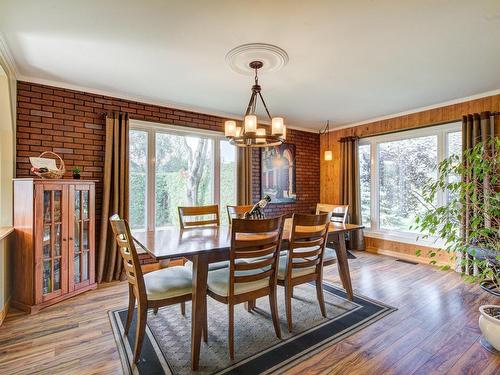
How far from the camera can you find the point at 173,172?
4.04 metres

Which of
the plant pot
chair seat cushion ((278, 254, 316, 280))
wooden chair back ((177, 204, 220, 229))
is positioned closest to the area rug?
chair seat cushion ((278, 254, 316, 280))

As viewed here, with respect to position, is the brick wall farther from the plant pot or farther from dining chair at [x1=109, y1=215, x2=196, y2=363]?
the plant pot

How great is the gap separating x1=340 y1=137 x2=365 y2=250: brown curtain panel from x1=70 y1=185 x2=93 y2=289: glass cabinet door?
14.0 ft

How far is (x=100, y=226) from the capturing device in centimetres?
339

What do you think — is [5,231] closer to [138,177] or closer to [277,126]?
[138,177]

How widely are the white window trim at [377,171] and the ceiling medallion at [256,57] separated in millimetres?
2925

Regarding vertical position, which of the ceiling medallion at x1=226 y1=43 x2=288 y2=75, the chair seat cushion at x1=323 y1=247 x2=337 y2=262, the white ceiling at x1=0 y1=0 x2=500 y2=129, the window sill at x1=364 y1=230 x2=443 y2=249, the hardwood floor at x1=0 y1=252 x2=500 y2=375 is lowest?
the hardwood floor at x1=0 y1=252 x2=500 y2=375

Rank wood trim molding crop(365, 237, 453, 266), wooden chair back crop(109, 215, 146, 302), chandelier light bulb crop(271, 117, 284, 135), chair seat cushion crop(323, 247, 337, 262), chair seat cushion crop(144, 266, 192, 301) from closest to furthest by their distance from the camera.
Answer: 1. wooden chair back crop(109, 215, 146, 302)
2. chair seat cushion crop(144, 266, 192, 301)
3. chandelier light bulb crop(271, 117, 284, 135)
4. chair seat cushion crop(323, 247, 337, 262)
5. wood trim molding crop(365, 237, 453, 266)

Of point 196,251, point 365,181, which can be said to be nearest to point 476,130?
point 365,181

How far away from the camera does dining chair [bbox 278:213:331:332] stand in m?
2.19

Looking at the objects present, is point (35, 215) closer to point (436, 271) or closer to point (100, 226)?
point (100, 226)

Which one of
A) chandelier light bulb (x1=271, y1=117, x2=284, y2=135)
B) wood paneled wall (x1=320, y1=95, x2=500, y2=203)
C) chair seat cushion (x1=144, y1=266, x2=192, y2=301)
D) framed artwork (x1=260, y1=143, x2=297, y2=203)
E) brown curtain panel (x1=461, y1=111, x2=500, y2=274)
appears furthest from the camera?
framed artwork (x1=260, y1=143, x2=297, y2=203)

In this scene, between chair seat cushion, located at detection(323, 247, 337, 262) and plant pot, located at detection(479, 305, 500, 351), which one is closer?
plant pot, located at detection(479, 305, 500, 351)

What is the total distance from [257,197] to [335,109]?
6.59 ft
